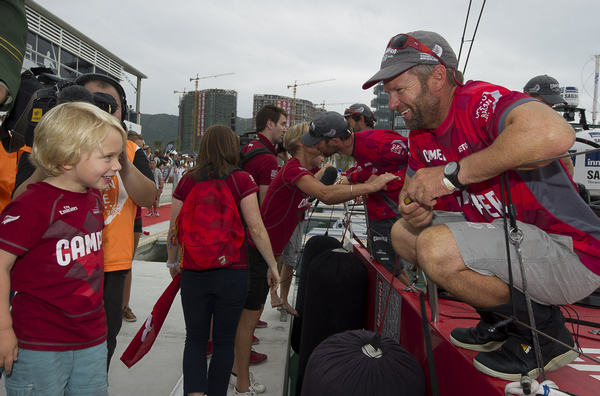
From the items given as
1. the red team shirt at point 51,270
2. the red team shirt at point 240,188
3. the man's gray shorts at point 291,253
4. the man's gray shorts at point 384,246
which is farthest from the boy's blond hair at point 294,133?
the red team shirt at point 51,270

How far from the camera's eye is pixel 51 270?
130 centimetres

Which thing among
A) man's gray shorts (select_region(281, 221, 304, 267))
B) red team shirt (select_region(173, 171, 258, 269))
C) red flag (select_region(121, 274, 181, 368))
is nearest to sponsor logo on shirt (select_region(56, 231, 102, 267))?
red flag (select_region(121, 274, 181, 368))

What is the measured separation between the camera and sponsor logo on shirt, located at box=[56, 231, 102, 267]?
1329mm

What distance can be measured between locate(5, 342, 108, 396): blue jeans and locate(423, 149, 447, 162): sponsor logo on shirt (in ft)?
5.56

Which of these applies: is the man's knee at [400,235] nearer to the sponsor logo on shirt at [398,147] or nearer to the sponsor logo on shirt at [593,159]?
the sponsor logo on shirt at [398,147]

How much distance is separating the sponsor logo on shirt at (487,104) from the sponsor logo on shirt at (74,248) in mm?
1640

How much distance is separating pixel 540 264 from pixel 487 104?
0.62 metres

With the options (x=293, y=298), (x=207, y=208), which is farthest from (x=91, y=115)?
(x=293, y=298)

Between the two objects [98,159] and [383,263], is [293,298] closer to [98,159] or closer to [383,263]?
[383,263]

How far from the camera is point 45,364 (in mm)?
1278

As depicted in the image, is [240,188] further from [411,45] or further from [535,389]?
[535,389]

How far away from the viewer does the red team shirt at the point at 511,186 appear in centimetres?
126

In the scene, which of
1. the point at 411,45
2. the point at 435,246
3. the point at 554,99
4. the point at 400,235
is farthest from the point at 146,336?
the point at 554,99

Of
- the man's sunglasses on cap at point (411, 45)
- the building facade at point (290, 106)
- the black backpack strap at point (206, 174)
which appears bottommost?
the black backpack strap at point (206, 174)
